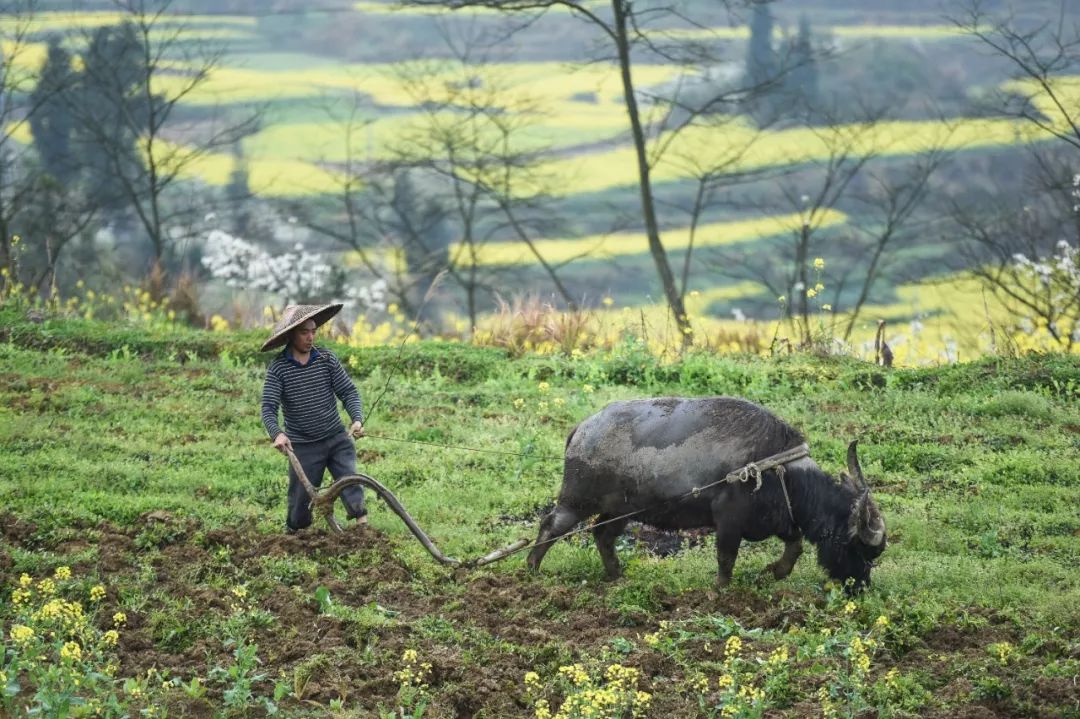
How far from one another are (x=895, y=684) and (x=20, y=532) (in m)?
6.52

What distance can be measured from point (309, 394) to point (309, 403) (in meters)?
0.07

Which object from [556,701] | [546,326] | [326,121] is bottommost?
[556,701]

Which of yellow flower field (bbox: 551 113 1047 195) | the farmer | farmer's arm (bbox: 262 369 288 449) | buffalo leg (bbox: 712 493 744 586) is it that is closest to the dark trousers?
the farmer

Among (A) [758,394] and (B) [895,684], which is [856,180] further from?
(B) [895,684]

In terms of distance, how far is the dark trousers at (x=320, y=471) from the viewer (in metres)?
10.7

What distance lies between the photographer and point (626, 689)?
791cm

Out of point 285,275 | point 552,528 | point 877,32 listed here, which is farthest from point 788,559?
point 877,32

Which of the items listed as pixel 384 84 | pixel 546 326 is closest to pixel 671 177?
pixel 384 84

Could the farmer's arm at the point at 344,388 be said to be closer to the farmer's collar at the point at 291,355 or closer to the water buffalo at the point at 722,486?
the farmer's collar at the point at 291,355

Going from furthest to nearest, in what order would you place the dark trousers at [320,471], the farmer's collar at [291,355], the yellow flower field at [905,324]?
the yellow flower field at [905,324] < the dark trousers at [320,471] < the farmer's collar at [291,355]

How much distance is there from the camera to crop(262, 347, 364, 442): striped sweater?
415 inches

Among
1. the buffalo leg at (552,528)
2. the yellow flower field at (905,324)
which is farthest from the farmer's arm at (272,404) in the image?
the yellow flower field at (905,324)

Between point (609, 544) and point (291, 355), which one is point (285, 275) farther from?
point (609, 544)

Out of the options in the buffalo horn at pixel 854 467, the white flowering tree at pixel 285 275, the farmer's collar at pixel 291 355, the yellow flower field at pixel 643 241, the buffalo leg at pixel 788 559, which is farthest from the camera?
the yellow flower field at pixel 643 241
